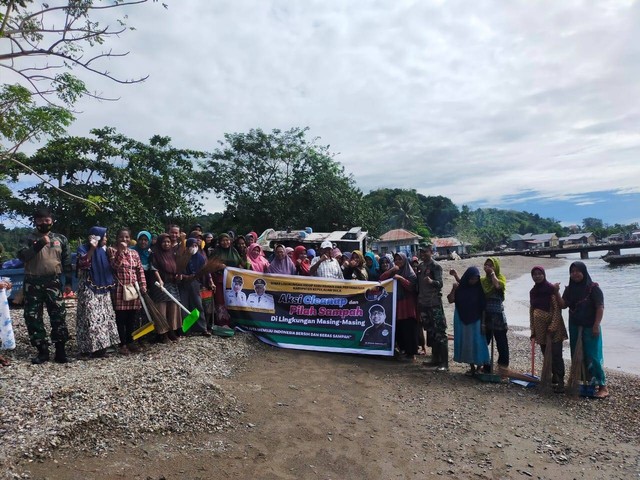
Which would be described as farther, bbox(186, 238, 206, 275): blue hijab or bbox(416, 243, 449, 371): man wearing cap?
Result: bbox(186, 238, 206, 275): blue hijab

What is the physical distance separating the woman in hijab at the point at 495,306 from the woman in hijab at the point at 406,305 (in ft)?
3.57

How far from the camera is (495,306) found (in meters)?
6.06

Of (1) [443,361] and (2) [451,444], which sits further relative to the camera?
(1) [443,361]

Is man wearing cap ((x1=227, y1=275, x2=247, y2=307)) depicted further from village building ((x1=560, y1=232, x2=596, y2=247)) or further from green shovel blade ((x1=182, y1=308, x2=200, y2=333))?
village building ((x1=560, y1=232, x2=596, y2=247))

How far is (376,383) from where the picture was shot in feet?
18.8

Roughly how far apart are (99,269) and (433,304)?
4674 mm

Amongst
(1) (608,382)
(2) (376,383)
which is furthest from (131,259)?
(1) (608,382)

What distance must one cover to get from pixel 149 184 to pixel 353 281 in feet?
44.5

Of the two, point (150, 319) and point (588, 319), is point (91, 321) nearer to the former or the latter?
point (150, 319)

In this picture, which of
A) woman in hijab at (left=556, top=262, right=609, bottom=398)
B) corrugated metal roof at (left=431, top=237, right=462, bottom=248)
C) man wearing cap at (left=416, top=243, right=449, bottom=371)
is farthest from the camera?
corrugated metal roof at (left=431, top=237, right=462, bottom=248)

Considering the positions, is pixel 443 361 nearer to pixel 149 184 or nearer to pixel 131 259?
pixel 131 259

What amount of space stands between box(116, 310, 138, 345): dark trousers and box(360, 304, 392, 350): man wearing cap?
3.44 m

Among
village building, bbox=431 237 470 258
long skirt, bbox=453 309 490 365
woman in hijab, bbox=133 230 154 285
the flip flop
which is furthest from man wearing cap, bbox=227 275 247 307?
village building, bbox=431 237 470 258

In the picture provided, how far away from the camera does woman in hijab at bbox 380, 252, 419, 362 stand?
265 inches
